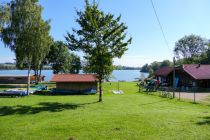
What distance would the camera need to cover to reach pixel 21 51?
128ft

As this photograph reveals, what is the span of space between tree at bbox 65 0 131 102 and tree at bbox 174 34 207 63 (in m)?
90.4

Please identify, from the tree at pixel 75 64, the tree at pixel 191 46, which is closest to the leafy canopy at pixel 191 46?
the tree at pixel 191 46

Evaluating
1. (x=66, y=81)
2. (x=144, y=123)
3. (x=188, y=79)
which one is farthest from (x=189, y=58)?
(x=144, y=123)

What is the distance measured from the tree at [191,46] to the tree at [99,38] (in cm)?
9042

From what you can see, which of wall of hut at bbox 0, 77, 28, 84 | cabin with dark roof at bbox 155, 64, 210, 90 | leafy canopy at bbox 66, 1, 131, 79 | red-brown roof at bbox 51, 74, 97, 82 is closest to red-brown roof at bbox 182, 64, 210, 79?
cabin with dark roof at bbox 155, 64, 210, 90

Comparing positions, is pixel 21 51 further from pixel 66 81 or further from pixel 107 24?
pixel 107 24

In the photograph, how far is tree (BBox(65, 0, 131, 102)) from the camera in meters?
29.9

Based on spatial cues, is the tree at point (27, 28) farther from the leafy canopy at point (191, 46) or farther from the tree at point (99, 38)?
the leafy canopy at point (191, 46)

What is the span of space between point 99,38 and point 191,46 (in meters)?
96.1

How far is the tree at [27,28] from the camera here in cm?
3856

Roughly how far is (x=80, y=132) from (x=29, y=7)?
28838 millimetres

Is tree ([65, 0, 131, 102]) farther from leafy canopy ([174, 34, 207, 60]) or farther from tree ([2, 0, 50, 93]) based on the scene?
leafy canopy ([174, 34, 207, 60])

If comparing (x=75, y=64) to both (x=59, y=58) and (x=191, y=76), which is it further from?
(x=191, y=76)

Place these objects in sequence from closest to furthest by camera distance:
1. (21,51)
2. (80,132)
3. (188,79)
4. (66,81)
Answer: (80,132) < (21,51) < (66,81) < (188,79)
